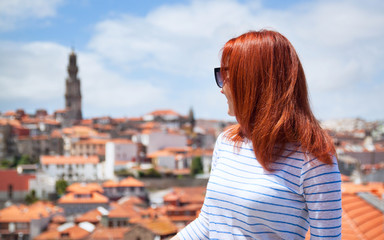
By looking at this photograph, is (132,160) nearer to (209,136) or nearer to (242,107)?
(209,136)

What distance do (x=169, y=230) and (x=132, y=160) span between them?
20.3 m

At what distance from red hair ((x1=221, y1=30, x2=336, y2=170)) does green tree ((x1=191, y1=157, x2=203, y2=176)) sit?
33517 millimetres

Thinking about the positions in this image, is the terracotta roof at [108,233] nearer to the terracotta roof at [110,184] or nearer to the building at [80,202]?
the building at [80,202]

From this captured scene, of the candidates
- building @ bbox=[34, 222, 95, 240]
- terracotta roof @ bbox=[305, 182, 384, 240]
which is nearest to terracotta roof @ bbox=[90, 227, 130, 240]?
building @ bbox=[34, 222, 95, 240]

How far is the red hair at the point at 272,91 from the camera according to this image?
3.43 feet

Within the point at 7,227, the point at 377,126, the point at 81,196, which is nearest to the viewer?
the point at 7,227

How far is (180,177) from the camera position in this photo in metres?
33.3

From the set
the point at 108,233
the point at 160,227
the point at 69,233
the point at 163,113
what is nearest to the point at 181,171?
the point at 108,233

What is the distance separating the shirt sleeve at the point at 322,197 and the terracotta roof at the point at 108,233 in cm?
1849

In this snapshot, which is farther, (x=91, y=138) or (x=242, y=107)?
(x=91, y=138)

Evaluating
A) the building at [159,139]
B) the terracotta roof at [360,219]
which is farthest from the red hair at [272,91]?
the building at [159,139]

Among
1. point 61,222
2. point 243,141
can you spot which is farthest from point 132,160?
point 243,141

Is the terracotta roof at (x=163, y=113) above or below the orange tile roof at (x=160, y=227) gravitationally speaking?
above

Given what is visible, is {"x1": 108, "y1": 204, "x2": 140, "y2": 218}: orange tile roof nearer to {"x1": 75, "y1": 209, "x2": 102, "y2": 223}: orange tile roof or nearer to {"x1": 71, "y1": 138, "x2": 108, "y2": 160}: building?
{"x1": 75, "y1": 209, "x2": 102, "y2": 223}: orange tile roof
